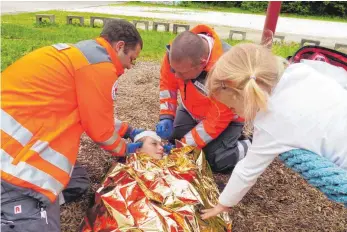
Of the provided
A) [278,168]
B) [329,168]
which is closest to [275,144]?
[329,168]

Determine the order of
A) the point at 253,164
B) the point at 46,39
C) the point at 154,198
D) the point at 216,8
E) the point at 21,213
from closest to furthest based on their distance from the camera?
1. the point at 253,164
2. the point at 21,213
3. the point at 154,198
4. the point at 46,39
5. the point at 216,8

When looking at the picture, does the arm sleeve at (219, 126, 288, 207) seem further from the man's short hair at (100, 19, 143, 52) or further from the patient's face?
the man's short hair at (100, 19, 143, 52)

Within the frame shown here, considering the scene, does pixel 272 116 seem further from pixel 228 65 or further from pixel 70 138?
pixel 70 138

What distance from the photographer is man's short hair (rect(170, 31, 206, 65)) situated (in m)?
2.56

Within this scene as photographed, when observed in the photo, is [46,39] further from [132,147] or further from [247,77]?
[247,77]

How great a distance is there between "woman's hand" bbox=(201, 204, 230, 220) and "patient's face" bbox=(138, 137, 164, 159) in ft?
1.78

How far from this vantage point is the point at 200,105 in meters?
3.07

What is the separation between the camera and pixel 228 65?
173 centimetres

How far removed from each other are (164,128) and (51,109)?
1171 millimetres

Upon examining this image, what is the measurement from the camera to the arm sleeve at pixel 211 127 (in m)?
2.81

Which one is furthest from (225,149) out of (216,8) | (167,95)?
(216,8)

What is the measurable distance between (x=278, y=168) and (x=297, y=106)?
156 cm

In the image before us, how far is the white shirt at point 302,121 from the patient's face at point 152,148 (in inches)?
33.8

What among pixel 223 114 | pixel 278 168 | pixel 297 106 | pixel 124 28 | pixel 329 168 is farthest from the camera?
pixel 278 168
